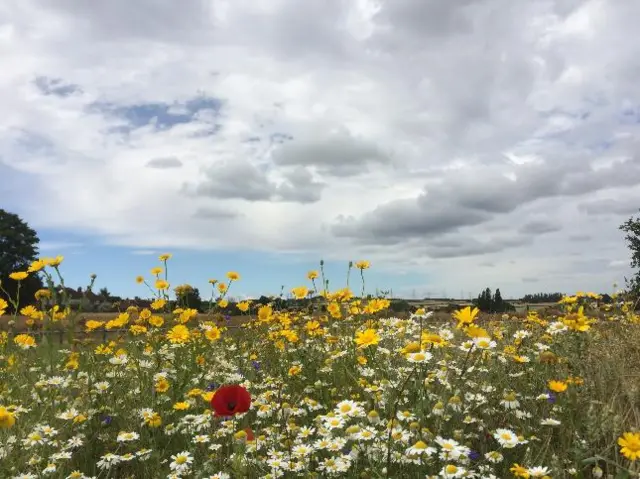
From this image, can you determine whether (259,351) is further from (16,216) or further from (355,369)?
(16,216)

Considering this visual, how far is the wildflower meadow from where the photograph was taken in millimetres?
2852

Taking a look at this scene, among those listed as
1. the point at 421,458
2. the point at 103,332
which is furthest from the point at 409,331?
the point at 103,332

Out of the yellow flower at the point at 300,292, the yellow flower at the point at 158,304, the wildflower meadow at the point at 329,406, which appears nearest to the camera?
the wildflower meadow at the point at 329,406

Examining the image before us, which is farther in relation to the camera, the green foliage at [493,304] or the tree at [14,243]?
the tree at [14,243]

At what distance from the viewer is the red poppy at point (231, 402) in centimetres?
248

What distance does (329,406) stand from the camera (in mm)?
4094

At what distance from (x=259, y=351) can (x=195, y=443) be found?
244 cm

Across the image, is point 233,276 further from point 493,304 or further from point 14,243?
point 14,243

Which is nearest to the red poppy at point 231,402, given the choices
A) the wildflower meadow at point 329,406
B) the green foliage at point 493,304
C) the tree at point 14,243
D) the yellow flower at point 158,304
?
the wildflower meadow at point 329,406

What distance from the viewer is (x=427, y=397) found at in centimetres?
350

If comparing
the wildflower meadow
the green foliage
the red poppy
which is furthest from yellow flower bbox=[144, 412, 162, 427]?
the green foliage

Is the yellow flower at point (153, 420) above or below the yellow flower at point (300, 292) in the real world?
below

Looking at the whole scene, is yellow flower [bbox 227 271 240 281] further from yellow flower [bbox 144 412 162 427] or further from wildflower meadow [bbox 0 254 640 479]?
yellow flower [bbox 144 412 162 427]

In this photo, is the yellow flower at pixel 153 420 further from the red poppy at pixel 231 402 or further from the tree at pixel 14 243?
the tree at pixel 14 243
